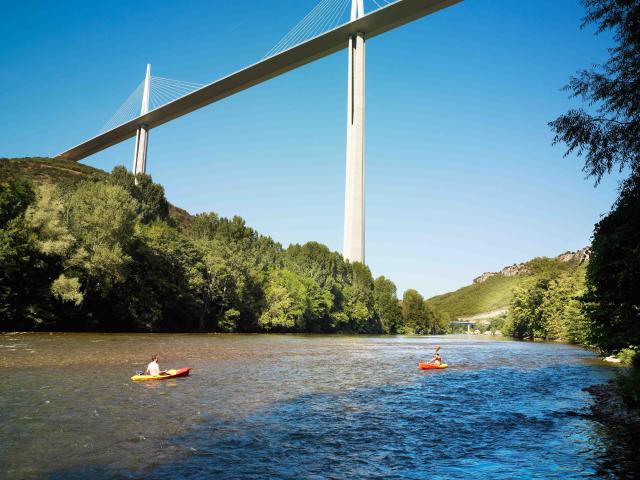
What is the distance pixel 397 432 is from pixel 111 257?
40.1 meters

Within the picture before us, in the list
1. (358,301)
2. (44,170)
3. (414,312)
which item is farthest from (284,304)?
(414,312)

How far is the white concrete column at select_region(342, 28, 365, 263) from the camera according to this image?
3376 inches

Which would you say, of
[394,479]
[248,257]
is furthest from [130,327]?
[394,479]

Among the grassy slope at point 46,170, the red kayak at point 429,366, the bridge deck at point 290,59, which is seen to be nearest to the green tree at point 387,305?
the grassy slope at point 46,170

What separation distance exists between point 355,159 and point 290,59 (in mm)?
27380

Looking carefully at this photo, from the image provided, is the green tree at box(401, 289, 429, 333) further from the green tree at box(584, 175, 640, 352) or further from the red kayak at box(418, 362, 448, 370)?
the green tree at box(584, 175, 640, 352)

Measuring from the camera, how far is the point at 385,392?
19688 mm

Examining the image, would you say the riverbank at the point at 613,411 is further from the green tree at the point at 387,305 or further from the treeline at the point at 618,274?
the green tree at the point at 387,305

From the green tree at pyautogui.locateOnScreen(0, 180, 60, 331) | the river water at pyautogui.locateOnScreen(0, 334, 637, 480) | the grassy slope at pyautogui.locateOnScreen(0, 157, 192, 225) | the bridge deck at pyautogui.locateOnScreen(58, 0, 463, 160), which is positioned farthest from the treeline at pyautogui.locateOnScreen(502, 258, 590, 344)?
the grassy slope at pyautogui.locateOnScreen(0, 157, 192, 225)

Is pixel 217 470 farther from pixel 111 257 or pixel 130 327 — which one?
pixel 130 327

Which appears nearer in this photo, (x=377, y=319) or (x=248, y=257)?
(x=248, y=257)

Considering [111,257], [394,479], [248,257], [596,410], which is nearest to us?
[394,479]

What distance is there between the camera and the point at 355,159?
85.8 m

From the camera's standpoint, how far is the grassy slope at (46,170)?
98.9m
